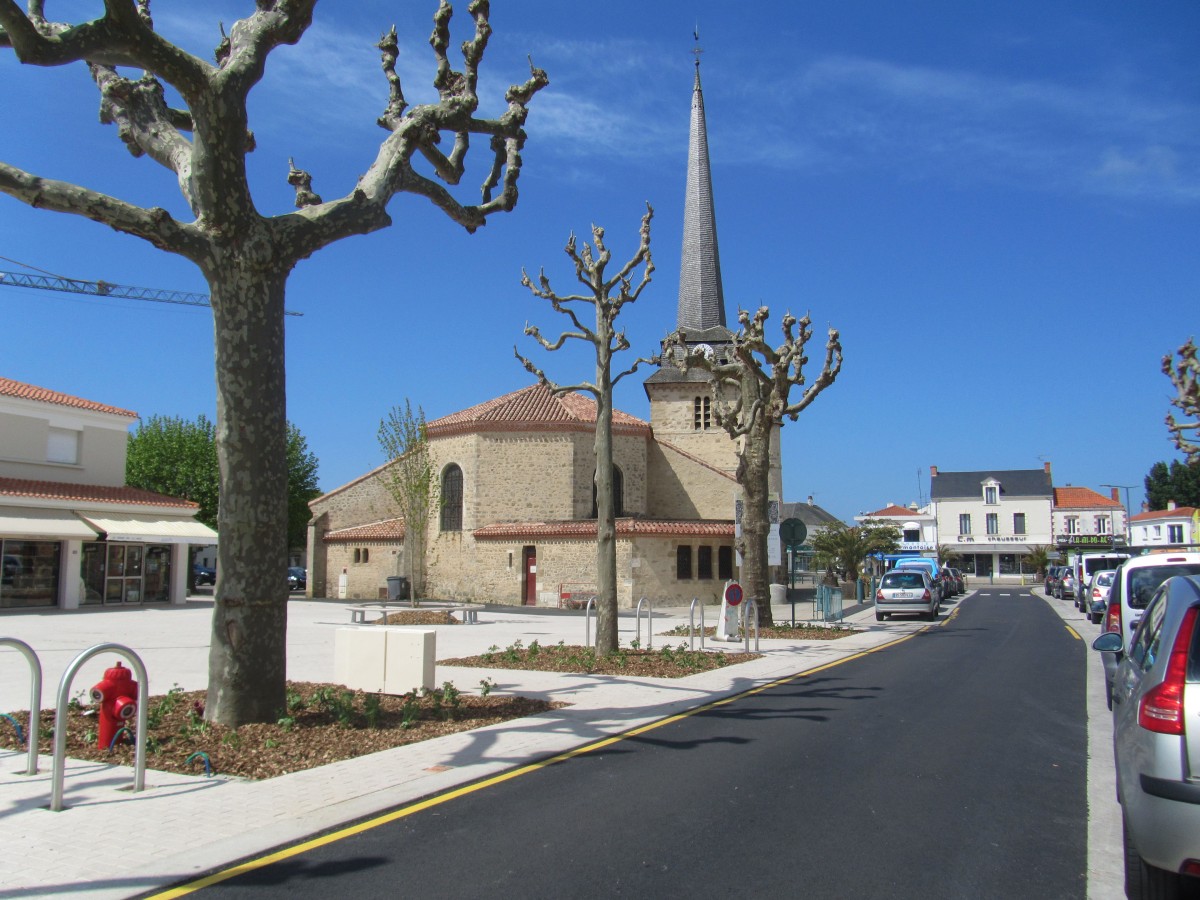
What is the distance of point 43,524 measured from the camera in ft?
87.5

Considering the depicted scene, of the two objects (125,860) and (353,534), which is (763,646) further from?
(353,534)

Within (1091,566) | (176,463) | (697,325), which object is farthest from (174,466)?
(1091,566)

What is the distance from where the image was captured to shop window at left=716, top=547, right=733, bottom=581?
3662 cm

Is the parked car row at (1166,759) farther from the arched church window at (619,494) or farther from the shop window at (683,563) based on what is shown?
the arched church window at (619,494)

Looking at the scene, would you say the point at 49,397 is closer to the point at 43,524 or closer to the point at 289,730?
the point at 43,524

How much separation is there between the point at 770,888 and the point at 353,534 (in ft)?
123

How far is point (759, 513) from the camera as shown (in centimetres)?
2159

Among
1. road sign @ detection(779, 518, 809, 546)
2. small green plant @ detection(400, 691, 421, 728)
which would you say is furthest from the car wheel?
road sign @ detection(779, 518, 809, 546)

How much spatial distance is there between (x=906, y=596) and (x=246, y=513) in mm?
24253

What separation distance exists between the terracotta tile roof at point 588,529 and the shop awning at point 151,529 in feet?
35.2

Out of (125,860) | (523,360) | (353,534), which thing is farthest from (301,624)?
(125,860)

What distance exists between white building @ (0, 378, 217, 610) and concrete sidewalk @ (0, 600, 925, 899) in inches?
538

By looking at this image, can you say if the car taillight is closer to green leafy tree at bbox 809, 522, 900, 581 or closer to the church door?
the church door

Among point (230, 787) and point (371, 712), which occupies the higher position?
point (371, 712)
